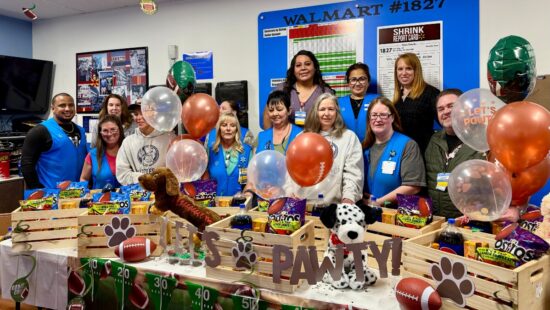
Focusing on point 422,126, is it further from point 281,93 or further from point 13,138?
point 13,138

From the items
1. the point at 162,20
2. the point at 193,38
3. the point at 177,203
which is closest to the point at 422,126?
the point at 177,203

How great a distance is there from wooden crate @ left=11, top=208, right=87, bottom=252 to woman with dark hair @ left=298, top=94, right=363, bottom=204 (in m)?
1.37

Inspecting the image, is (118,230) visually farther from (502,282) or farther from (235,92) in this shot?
(235,92)

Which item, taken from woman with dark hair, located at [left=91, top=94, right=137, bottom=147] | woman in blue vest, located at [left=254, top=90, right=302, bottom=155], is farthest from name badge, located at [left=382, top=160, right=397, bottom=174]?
woman with dark hair, located at [left=91, top=94, right=137, bottom=147]

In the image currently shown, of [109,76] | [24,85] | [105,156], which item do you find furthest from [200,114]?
[24,85]

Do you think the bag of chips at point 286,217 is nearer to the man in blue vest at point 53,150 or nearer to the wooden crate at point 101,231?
the wooden crate at point 101,231

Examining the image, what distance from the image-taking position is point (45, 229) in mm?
2117

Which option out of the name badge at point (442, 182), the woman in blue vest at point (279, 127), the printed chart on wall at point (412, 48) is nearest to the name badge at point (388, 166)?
the name badge at point (442, 182)

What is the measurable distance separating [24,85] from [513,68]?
587 centimetres

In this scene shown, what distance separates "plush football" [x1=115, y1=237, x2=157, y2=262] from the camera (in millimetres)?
1911

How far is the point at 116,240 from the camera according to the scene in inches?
78.2

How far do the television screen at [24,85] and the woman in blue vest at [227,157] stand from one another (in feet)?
13.1

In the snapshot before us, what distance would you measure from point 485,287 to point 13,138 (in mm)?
5753

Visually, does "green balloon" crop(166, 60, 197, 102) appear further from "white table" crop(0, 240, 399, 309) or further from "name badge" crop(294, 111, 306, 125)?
"white table" crop(0, 240, 399, 309)
